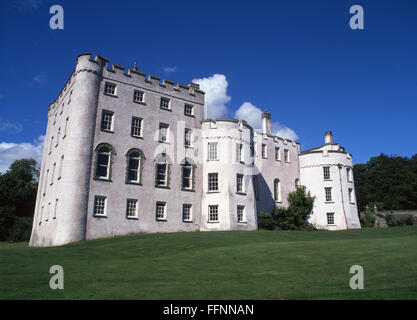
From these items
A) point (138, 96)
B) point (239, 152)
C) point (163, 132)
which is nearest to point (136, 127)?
point (163, 132)

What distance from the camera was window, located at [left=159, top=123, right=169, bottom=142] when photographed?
37812mm

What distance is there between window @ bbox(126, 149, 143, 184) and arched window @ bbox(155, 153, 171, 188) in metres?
1.84

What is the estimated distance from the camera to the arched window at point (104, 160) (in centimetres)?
3295

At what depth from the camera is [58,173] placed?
3447 cm

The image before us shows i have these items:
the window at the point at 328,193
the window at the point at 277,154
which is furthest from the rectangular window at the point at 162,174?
the window at the point at 328,193

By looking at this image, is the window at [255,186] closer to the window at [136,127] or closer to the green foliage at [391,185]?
the window at [136,127]

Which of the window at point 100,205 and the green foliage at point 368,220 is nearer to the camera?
the window at point 100,205

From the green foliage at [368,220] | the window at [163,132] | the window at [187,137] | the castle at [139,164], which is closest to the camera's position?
the castle at [139,164]

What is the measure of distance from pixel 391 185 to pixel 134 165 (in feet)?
201

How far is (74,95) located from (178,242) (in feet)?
60.5

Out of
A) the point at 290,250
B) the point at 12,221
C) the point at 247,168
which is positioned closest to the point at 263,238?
the point at 290,250

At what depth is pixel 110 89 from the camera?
117 feet

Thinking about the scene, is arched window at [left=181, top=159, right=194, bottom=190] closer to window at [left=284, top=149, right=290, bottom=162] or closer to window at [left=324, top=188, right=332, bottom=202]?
window at [left=284, top=149, right=290, bottom=162]
